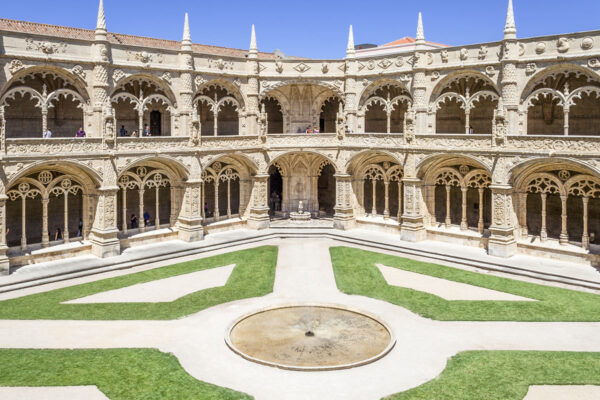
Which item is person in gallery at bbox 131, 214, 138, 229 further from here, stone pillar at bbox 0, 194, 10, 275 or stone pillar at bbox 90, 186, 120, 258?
stone pillar at bbox 0, 194, 10, 275

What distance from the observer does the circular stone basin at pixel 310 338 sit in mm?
15414

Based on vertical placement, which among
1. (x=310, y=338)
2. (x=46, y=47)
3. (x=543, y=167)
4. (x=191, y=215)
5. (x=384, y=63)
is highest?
(x=384, y=63)

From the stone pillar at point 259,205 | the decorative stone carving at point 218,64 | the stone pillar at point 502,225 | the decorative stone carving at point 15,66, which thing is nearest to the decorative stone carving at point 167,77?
the decorative stone carving at point 218,64

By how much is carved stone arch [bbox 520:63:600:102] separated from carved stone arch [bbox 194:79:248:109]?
16324 mm

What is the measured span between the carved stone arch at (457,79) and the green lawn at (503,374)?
660 inches

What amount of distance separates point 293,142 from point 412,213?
8.87 metres

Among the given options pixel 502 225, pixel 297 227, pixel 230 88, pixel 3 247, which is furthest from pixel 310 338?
pixel 230 88

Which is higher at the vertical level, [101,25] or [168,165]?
[101,25]

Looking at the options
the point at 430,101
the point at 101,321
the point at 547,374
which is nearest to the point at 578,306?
the point at 547,374

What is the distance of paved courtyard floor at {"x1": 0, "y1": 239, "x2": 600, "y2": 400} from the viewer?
1416 centimetres

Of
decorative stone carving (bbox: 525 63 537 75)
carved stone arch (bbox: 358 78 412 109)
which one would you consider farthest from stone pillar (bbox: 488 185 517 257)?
carved stone arch (bbox: 358 78 412 109)

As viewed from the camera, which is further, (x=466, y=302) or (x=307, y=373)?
(x=466, y=302)

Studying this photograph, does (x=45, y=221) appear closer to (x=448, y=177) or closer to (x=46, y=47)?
(x=46, y=47)

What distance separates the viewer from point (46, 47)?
83.9 feet
